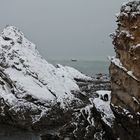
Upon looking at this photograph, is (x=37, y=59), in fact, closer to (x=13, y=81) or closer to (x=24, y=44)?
(x=24, y=44)

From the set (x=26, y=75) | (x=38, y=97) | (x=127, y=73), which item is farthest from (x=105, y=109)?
(x=26, y=75)

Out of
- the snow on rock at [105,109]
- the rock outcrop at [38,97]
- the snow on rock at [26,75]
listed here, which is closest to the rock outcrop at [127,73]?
the snow on rock at [105,109]

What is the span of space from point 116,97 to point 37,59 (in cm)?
1860

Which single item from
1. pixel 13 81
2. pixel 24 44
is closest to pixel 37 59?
pixel 24 44

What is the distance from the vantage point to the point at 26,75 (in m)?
42.9

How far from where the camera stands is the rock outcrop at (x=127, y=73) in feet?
85.9

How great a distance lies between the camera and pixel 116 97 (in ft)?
95.7

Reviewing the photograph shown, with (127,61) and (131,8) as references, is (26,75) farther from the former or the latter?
(131,8)

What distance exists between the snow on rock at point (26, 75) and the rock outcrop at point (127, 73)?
11.3 m

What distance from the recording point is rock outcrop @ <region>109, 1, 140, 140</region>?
26.2 meters

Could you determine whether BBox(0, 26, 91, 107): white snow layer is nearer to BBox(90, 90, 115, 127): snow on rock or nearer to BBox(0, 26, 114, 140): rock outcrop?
BBox(0, 26, 114, 140): rock outcrop

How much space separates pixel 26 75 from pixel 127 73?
56.3 ft

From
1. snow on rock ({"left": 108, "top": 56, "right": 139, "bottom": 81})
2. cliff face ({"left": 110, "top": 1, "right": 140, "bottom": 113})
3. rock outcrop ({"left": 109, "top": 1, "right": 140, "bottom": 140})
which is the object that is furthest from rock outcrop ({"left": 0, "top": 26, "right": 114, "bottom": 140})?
snow on rock ({"left": 108, "top": 56, "right": 139, "bottom": 81})

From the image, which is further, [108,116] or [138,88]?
[108,116]
